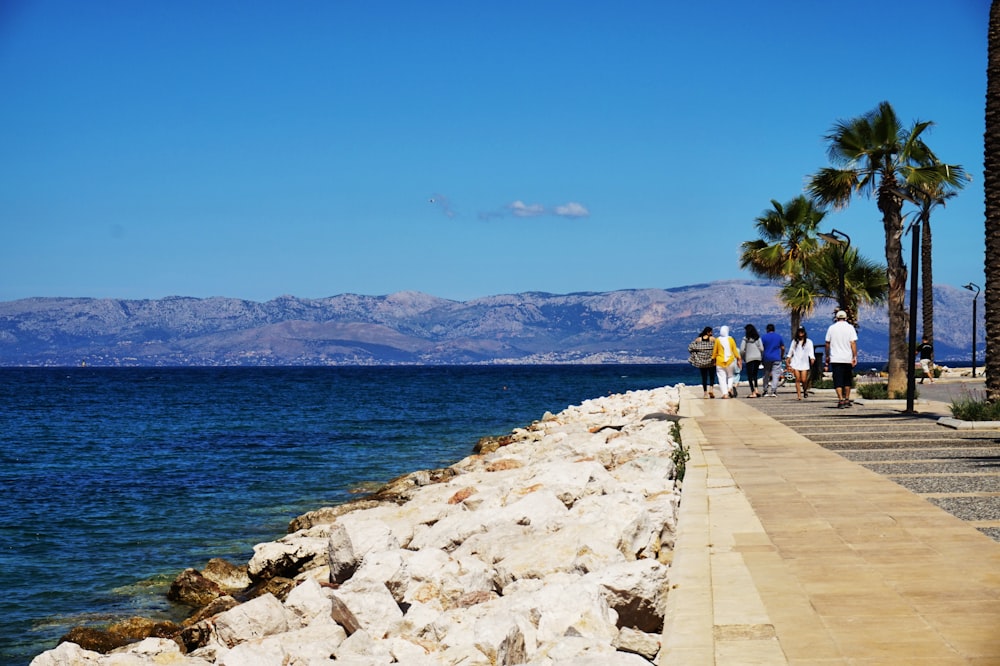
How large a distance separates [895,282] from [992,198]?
23.4ft

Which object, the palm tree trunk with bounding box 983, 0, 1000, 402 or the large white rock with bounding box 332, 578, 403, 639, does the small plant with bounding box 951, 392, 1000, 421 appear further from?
the large white rock with bounding box 332, 578, 403, 639

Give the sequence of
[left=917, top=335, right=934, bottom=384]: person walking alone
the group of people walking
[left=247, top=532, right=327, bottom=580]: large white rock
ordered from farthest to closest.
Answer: [left=917, top=335, right=934, bottom=384]: person walking alone → the group of people walking → [left=247, top=532, right=327, bottom=580]: large white rock

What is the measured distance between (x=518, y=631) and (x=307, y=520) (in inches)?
360

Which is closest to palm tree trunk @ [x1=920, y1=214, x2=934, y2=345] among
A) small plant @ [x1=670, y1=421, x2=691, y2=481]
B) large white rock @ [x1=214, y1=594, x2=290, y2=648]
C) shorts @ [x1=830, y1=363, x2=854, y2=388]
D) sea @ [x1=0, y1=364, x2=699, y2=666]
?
sea @ [x1=0, y1=364, x2=699, y2=666]

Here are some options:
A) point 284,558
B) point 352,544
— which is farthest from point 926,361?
point 352,544

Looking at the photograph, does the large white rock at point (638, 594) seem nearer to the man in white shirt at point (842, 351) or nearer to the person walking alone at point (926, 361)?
the man in white shirt at point (842, 351)

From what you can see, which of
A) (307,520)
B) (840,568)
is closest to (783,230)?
(307,520)

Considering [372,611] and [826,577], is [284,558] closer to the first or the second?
[372,611]

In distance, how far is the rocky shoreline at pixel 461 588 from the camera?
5891 millimetres

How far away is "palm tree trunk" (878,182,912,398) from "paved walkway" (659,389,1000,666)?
14486 millimetres

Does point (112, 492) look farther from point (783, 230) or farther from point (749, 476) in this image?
point (783, 230)

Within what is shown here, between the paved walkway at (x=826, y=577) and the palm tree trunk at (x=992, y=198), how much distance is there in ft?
27.1

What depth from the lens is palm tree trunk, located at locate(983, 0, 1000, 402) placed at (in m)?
17.2

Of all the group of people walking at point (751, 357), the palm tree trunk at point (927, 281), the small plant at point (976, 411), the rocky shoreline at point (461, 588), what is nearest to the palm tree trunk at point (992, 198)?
the small plant at point (976, 411)
